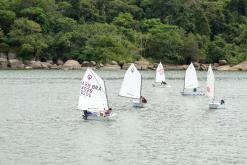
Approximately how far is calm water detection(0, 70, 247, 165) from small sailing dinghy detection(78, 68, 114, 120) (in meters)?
0.89

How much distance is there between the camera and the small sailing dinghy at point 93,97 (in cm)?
4972

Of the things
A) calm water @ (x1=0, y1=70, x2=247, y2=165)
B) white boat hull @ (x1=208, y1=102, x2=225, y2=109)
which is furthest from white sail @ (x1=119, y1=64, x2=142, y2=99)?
white boat hull @ (x1=208, y1=102, x2=225, y2=109)

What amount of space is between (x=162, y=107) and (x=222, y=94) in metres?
17.5

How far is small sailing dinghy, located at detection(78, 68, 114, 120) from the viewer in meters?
49.7

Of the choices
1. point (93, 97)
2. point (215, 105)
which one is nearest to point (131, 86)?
point (215, 105)

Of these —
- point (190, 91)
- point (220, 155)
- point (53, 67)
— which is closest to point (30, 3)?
point (53, 67)

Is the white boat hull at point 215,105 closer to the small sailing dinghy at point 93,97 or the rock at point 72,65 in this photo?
the small sailing dinghy at point 93,97

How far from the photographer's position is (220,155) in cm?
3791

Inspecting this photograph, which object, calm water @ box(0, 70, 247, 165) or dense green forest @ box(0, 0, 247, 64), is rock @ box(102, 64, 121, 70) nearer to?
dense green forest @ box(0, 0, 247, 64)

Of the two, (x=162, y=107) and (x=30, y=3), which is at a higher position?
(x=30, y=3)

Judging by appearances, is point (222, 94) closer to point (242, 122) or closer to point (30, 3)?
point (242, 122)

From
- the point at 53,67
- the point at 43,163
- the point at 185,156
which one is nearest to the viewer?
the point at 43,163

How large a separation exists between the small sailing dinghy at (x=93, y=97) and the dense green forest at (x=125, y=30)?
75.5 meters

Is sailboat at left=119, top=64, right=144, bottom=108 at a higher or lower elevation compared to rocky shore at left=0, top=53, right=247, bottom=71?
higher
